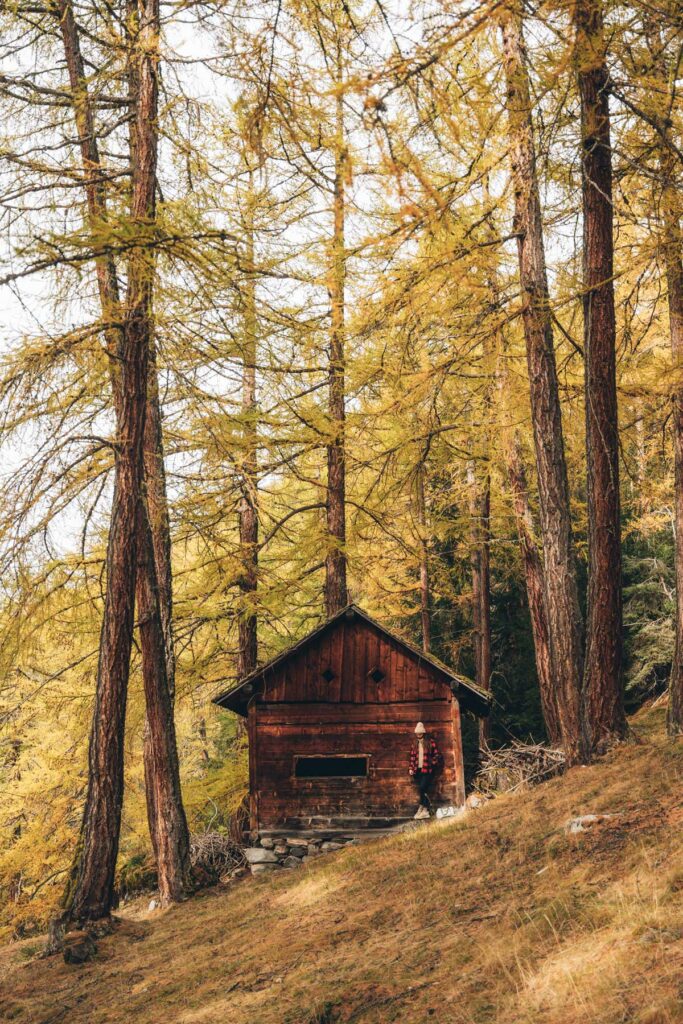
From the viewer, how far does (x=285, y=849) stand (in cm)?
1466

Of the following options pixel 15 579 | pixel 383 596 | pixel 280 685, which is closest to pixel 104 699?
pixel 15 579

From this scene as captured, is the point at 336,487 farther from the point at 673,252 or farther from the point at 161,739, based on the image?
the point at 673,252

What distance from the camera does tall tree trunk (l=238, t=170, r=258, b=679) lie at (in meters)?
9.81

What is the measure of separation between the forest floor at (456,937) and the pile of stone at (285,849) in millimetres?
3391

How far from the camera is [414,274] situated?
31.6 ft

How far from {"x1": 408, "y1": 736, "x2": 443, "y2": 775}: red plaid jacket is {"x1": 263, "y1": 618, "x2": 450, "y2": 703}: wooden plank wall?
89 cm

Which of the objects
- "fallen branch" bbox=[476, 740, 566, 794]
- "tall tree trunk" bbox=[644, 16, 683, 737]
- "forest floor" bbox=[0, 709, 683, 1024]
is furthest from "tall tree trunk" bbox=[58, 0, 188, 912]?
"tall tree trunk" bbox=[644, 16, 683, 737]

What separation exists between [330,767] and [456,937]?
12.3 meters

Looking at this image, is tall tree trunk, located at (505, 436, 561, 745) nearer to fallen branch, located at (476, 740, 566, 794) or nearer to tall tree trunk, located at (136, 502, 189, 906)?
fallen branch, located at (476, 740, 566, 794)

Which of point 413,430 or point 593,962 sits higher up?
point 413,430

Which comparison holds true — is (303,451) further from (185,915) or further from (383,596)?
(383,596)

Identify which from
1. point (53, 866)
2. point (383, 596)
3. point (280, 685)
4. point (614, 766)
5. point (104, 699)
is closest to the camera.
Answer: point (614, 766)

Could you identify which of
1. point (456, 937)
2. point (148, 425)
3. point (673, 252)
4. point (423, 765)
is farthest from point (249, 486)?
point (456, 937)

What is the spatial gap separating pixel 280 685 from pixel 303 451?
4.45m
